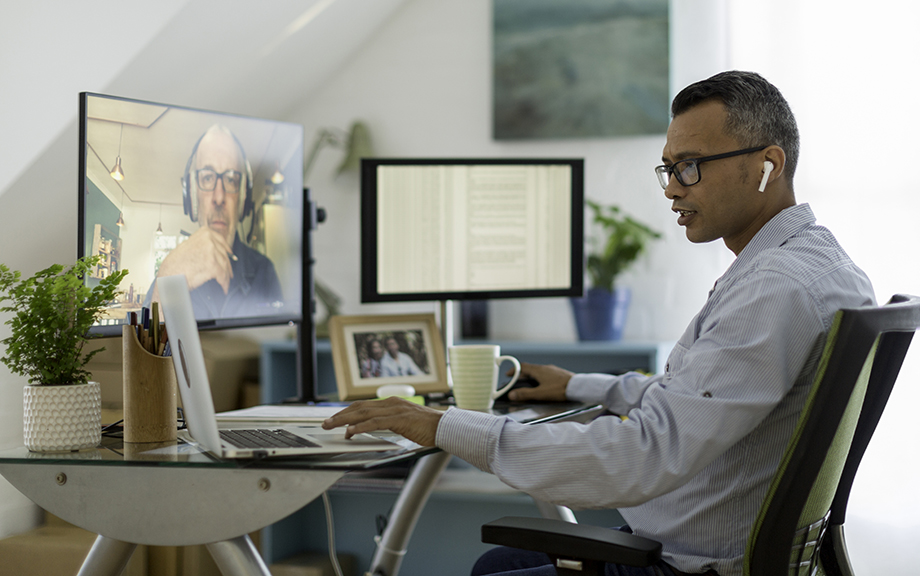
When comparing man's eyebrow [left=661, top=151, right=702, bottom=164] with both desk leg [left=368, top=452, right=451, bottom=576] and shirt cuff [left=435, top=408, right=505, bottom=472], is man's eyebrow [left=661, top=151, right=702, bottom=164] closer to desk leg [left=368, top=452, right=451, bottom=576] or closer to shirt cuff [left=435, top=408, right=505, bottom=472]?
shirt cuff [left=435, top=408, right=505, bottom=472]

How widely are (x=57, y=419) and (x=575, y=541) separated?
70 centimetres

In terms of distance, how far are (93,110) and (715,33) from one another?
1826 millimetres

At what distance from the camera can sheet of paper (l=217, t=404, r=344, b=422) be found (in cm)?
134

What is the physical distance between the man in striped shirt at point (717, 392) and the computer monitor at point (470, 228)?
24.3 inches

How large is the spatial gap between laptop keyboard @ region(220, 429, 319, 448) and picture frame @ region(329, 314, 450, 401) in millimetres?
438

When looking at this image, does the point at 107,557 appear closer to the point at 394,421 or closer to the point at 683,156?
the point at 394,421

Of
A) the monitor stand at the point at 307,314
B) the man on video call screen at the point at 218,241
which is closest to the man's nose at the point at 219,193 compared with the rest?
the man on video call screen at the point at 218,241

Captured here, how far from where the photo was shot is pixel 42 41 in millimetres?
1559

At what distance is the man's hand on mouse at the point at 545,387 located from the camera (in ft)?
5.18

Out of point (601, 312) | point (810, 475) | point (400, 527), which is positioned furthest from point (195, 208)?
point (601, 312)

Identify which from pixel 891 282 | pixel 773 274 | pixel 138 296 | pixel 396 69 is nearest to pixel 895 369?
pixel 773 274

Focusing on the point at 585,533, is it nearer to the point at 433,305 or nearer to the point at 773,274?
the point at 773,274

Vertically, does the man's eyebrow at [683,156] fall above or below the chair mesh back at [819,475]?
above

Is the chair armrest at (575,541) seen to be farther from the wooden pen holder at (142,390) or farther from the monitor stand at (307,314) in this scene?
the monitor stand at (307,314)
